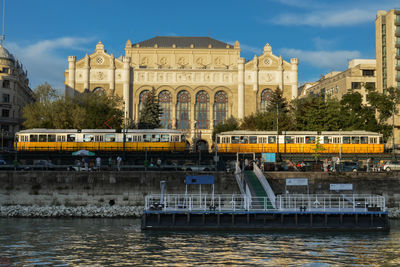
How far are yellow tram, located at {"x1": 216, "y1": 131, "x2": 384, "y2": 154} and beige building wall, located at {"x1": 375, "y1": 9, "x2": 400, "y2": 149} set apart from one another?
31.0m

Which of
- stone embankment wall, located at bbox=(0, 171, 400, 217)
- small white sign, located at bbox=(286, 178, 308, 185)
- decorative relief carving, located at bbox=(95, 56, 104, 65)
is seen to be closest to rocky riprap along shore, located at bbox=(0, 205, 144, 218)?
stone embankment wall, located at bbox=(0, 171, 400, 217)

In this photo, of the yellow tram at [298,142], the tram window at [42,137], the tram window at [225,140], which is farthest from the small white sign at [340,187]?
the tram window at [42,137]

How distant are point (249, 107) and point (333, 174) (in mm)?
76401

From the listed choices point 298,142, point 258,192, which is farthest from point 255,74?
point 258,192

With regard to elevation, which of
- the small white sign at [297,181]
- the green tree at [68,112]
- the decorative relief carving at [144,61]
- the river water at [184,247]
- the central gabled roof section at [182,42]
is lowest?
the river water at [184,247]

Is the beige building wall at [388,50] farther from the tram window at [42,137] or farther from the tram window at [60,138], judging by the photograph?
the tram window at [42,137]

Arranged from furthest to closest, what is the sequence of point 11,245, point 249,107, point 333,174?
point 249,107
point 333,174
point 11,245

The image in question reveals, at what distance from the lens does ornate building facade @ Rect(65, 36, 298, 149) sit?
398 ft

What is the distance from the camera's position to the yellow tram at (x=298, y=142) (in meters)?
64.8

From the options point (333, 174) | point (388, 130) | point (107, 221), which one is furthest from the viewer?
point (388, 130)

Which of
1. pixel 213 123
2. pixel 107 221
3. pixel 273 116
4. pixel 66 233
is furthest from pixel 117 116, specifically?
pixel 66 233

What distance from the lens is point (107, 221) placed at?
129 ft

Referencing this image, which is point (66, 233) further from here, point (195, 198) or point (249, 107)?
point (249, 107)

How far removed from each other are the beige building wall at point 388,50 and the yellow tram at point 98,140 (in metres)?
49.7
